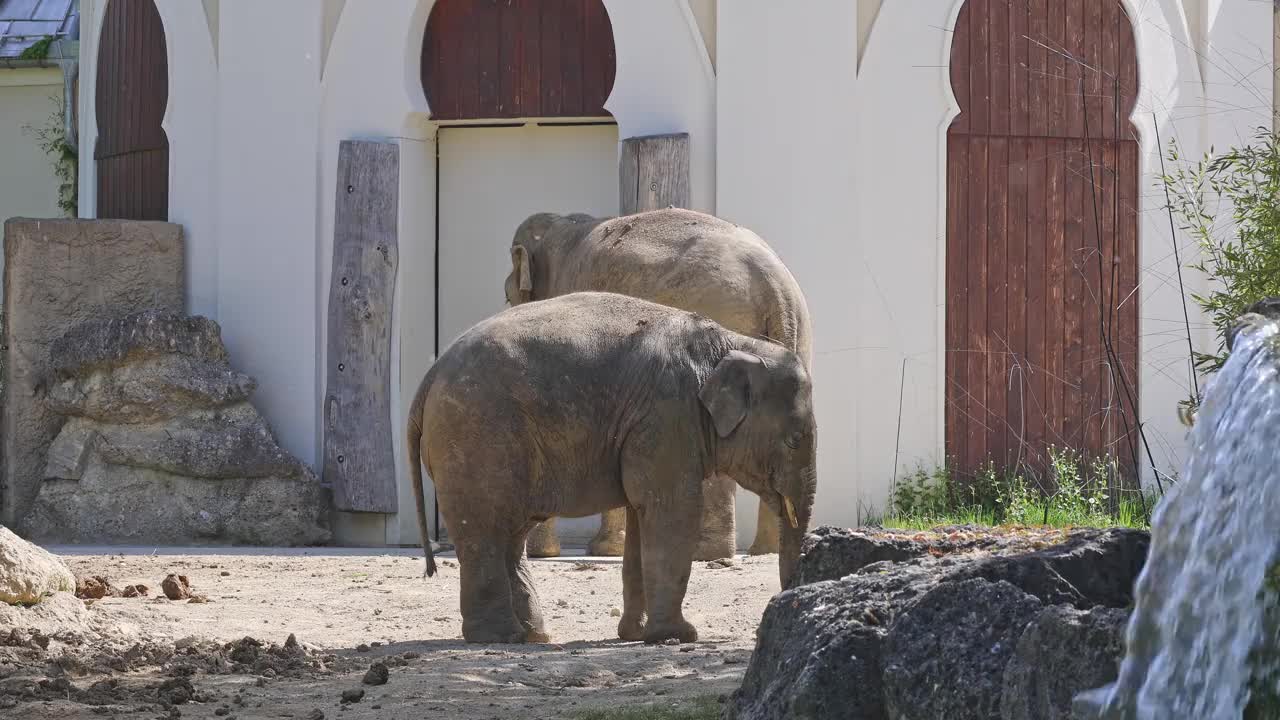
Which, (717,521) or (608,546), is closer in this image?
(717,521)

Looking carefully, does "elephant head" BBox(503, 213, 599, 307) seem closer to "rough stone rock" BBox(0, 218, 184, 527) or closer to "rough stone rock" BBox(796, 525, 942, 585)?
"rough stone rock" BBox(0, 218, 184, 527)

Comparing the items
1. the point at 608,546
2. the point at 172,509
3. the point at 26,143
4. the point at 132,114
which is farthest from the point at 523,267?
the point at 26,143

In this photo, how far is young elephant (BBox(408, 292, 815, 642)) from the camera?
23.1ft

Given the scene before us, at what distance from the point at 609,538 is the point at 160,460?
3.30m

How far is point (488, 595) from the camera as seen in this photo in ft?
23.6

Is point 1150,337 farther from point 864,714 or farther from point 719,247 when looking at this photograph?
point 864,714

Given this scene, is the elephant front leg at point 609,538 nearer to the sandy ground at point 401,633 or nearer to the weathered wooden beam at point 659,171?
the sandy ground at point 401,633

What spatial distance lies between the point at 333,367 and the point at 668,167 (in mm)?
2798

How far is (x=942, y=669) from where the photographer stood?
3.57 meters

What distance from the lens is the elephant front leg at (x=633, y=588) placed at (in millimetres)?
7406

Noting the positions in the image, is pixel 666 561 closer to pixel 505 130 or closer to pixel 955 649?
pixel 955 649

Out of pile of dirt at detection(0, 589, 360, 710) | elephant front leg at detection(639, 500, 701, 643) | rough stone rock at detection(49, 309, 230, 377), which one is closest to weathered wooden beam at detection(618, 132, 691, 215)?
rough stone rock at detection(49, 309, 230, 377)

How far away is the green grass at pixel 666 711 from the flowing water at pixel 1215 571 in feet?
5.86

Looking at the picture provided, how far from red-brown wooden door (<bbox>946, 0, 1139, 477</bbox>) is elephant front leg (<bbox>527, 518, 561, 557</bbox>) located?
294 cm
